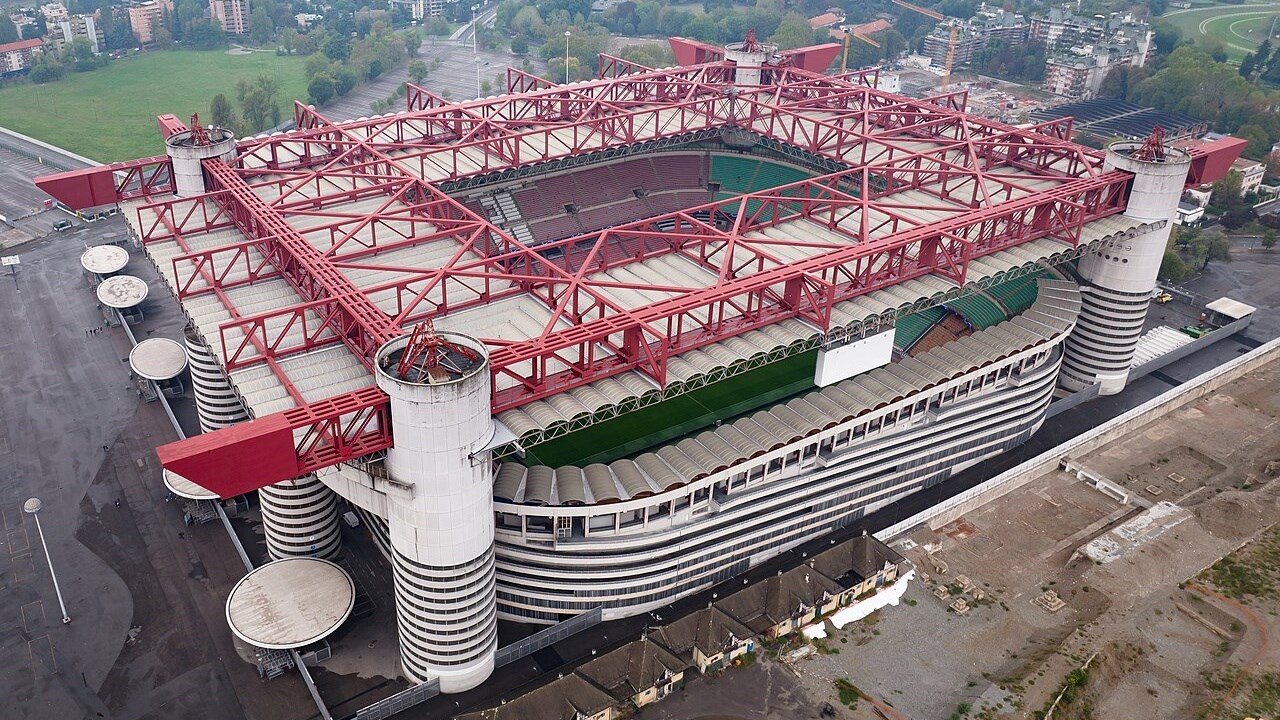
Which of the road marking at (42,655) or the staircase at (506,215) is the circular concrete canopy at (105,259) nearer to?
the staircase at (506,215)

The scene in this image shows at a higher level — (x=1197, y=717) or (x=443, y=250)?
(x=443, y=250)

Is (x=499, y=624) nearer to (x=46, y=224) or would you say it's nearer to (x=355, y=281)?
(x=355, y=281)

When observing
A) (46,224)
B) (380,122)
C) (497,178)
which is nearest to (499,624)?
(497,178)

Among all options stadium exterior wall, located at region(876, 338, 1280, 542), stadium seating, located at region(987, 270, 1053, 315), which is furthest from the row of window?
stadium seating, located at region(987, 270, 1053, 315)

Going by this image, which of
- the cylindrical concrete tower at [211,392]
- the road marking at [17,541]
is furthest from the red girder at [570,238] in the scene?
the road marking at [17,541]

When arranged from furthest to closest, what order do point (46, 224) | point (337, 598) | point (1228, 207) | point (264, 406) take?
point (1228, 207) → point (46, 224) → point (337, 598) → point (264, 406)
